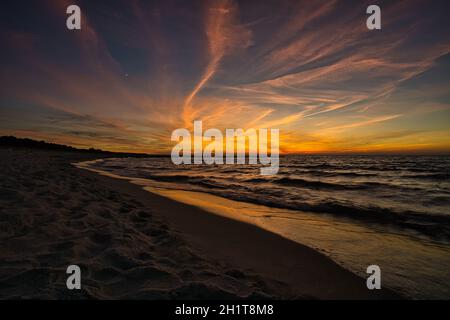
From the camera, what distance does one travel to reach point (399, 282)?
362 centimetres

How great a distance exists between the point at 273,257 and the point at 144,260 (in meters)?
2.22

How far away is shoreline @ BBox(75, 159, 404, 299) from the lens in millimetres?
3314

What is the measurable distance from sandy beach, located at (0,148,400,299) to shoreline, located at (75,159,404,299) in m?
0.02

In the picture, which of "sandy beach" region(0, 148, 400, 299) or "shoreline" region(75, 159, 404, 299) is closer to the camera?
"sandy beach" region(0, 148, 400, 299)

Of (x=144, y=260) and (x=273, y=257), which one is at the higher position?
(x=144, y=260)

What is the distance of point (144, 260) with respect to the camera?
11.5 feet

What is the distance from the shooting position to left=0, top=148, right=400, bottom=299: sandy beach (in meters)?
2.77

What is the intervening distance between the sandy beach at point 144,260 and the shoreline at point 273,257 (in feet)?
0.05

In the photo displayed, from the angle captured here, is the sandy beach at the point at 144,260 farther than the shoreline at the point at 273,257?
No

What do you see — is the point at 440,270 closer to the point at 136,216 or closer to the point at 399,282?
the point at 399,282

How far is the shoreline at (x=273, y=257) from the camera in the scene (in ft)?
10.9
